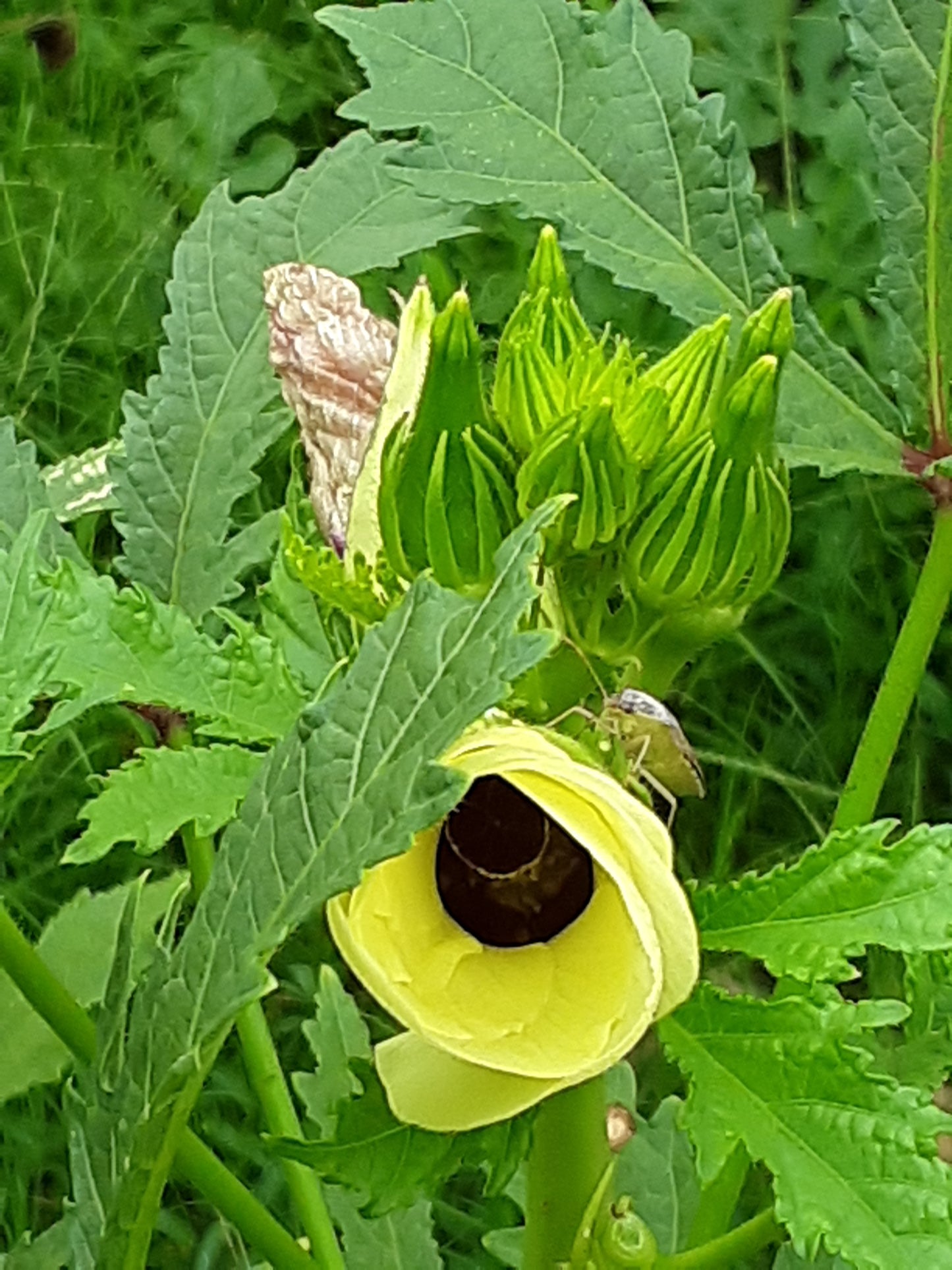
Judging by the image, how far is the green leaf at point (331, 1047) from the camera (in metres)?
0.95

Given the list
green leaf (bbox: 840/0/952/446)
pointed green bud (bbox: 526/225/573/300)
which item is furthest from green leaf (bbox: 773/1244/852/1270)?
pointed green bud (bbox: 526/225/573/300)

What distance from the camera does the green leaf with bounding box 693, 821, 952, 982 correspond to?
1.70 feet

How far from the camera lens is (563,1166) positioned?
0.62 metres

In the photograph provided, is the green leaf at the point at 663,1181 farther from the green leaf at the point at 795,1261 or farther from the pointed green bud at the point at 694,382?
the pointed green bud at the point at 694,382

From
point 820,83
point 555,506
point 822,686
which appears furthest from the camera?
point 820,83

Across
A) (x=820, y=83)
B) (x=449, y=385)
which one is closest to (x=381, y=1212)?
(x=449, y=385)

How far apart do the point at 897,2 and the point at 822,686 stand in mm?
893

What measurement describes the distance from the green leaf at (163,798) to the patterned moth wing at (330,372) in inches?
3.5

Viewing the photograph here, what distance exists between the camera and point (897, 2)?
782mm

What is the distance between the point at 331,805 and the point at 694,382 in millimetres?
185

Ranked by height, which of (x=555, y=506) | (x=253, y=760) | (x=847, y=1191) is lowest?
(x=847, y=1191)

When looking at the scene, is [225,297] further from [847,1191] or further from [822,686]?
[822,686]

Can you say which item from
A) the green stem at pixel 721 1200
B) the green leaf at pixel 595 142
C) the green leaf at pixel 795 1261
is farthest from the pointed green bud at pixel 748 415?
the green leaf at pixel 795 1261

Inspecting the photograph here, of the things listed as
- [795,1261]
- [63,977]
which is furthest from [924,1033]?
[63,977]
